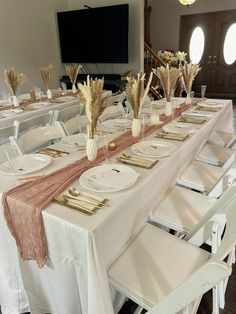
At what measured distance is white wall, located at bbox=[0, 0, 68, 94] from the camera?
3977 mm

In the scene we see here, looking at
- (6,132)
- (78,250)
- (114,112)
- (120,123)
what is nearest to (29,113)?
(6,132)

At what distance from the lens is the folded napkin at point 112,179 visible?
3.30 ft

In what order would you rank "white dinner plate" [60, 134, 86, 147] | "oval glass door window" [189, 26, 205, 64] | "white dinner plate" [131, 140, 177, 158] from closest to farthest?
"white dinner plate" [131, 140, 177, 158] < "white dinner plate" [60, 134, 86, 147] < "oval glass door window" [189, 26, 205, 64]

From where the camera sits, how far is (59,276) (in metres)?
0.97

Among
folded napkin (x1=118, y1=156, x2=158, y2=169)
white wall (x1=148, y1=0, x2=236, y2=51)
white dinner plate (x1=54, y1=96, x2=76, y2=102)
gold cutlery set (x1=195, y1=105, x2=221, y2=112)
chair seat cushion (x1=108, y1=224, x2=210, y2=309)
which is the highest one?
white wall (x1=148, y1=0, x2=236, y2=51)

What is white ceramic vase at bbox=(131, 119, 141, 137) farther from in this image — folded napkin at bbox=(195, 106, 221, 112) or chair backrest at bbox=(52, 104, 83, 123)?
folded napkin at bbox=(195, 106, 221, 112)

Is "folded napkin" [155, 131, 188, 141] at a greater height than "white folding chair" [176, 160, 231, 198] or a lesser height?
greater

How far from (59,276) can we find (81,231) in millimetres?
314

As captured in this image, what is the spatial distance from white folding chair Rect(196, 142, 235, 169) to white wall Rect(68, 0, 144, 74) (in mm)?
2693

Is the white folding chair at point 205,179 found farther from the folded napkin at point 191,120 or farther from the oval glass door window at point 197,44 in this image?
the oval glass door window at point 197,44

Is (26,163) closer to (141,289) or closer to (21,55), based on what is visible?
(141,289)

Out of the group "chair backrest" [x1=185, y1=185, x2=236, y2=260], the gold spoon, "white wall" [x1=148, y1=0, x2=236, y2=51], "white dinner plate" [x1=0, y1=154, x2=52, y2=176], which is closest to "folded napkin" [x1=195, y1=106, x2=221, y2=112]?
"chair backrest" [x1=185, y1=185, x2=236, y2=260]

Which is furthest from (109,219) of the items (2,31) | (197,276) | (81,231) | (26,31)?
(26,31)

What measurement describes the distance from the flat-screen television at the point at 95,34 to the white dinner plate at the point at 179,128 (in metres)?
2.78
